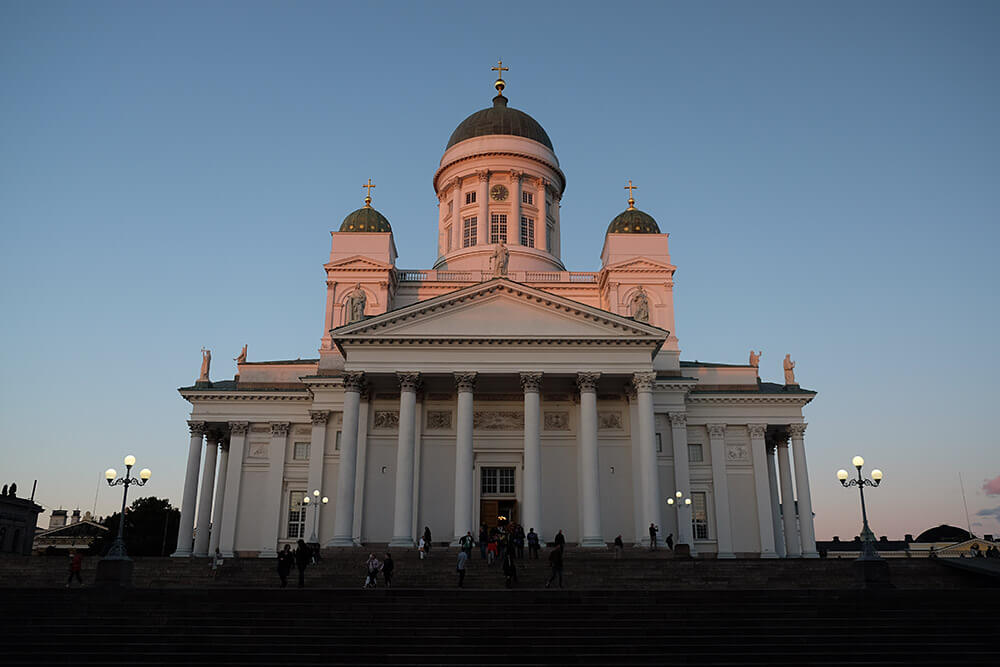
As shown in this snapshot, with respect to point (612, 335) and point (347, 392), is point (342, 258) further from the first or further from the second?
point (612, 335)

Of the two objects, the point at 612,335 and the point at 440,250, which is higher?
the point at 440,250

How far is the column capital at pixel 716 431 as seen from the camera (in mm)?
39875

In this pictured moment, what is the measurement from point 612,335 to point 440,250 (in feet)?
66.6

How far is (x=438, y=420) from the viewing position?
1449 inches

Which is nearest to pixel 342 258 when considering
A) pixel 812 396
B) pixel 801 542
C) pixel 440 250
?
pixel 440 250

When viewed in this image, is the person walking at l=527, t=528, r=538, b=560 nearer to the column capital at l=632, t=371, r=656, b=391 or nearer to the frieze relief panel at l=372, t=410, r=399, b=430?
the column capital at l=632, t=371, r=656, b=391

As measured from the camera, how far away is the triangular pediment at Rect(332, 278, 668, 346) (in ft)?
110

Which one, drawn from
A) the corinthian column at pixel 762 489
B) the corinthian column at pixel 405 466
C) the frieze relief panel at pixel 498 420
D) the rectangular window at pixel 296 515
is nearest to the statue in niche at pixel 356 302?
the corinthian column at pixel 405 466

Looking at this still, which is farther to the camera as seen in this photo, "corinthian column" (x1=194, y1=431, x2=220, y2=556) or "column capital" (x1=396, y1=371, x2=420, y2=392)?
"corinthian column" (x1=194, y1=431, x2=220, y2=556)

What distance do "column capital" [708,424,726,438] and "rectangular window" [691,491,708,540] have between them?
2896 millimetres

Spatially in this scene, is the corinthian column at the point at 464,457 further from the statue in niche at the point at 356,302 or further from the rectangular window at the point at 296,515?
the rectangular window at the point at 296,515

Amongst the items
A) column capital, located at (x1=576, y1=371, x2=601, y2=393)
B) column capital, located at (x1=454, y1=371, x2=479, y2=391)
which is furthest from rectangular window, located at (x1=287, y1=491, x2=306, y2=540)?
column capital, located at (x1=576, y1=371, x2=601, y2=393)

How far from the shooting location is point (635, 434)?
3469 cm

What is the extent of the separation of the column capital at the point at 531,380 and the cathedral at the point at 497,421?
0.19 feet
